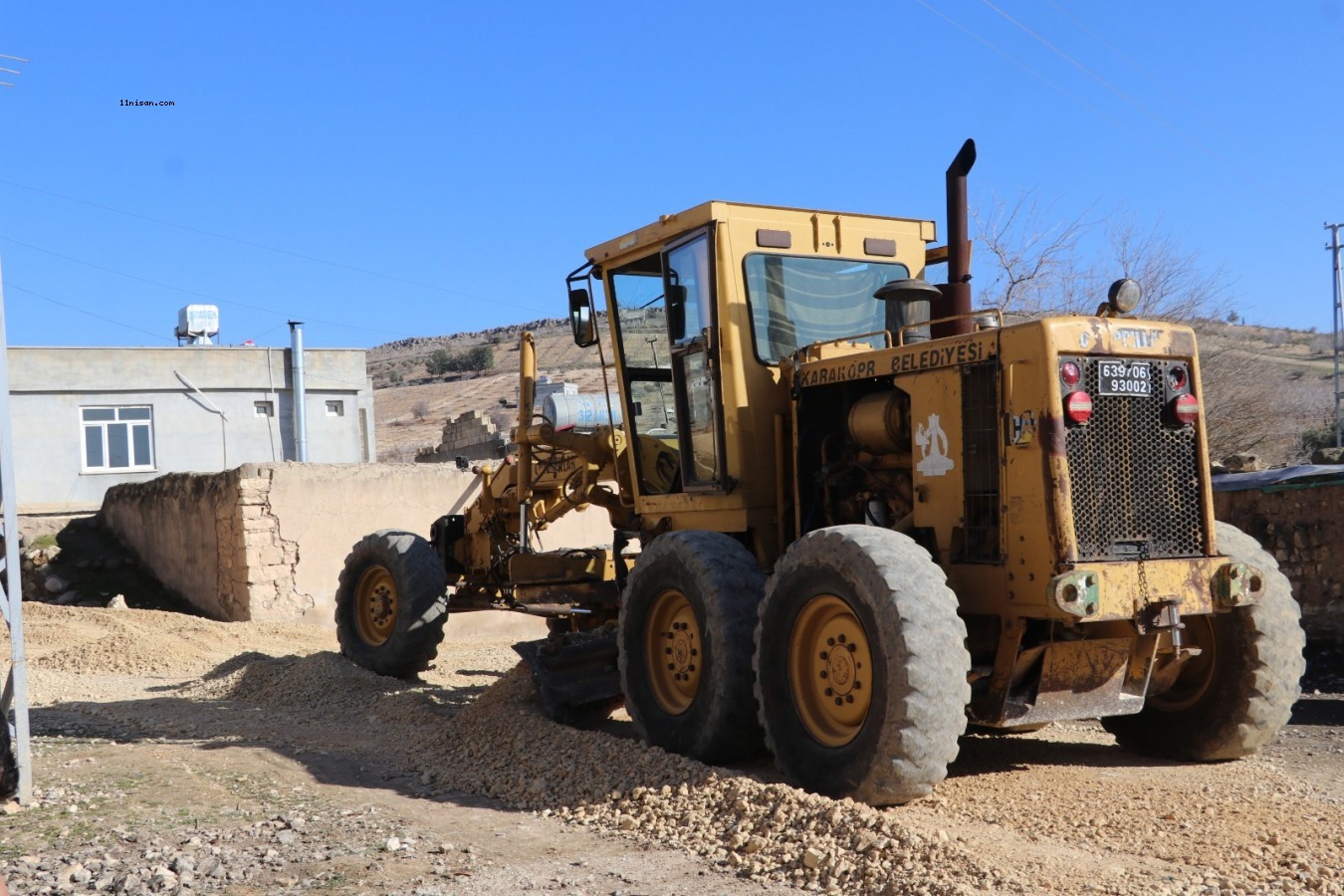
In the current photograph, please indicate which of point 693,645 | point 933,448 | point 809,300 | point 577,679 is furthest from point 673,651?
point 809,300

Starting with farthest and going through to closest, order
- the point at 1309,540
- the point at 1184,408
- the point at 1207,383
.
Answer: the point at 1207,383 < the point at 1309,540 < the point at 1184,408

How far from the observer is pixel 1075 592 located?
5516 mm

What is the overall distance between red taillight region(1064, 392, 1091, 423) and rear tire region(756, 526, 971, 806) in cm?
92

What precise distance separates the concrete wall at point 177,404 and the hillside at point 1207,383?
522cm

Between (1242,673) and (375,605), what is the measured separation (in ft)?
23.7

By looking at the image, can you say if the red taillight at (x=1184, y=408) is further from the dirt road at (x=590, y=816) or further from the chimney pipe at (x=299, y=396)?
the chimney pipe at (x=299, y=396)

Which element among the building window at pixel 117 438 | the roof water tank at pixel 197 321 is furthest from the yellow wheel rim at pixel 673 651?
the roof water tank at pixel 197 321

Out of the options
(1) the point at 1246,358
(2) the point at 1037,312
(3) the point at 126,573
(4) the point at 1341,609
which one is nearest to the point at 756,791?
(4) the point at 1341,609

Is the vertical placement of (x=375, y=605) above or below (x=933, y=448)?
below

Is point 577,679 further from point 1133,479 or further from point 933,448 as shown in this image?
point 1133,479

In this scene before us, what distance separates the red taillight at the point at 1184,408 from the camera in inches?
240

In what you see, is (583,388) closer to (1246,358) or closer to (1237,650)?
(1246,358)

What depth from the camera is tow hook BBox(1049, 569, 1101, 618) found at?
5484 mm

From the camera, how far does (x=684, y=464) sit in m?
7.81
